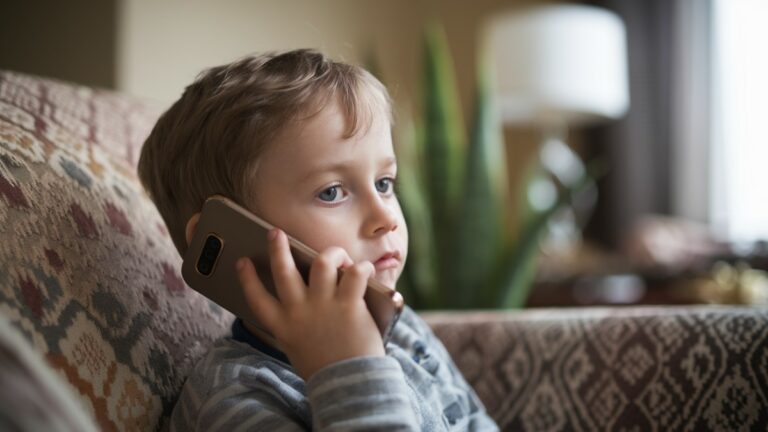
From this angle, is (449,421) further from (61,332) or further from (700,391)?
(61,332)

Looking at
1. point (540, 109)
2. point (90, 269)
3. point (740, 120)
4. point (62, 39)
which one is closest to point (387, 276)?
point (90, 269)

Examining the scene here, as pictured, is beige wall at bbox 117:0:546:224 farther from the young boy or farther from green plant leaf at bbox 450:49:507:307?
the young boy

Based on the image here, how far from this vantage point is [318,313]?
52 centimetres

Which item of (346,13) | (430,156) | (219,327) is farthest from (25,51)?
(219,327)

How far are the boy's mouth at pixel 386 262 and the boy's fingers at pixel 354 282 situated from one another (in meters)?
0.11

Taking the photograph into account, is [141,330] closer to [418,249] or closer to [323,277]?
[323,277]

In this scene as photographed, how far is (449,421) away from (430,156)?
3.53 feet

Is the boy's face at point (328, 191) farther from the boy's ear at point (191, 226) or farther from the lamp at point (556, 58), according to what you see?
the lamp at point (556, 58)

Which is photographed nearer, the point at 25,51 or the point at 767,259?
the point at 767,259

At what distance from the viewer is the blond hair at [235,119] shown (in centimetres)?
61

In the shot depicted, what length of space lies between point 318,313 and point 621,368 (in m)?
0.43

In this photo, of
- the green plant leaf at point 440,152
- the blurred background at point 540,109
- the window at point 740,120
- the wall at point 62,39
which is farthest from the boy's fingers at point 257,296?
the window at point 740,120

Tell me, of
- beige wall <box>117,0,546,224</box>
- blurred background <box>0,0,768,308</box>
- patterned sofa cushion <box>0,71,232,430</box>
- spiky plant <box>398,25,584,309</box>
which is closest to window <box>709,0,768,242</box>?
blurred background <box>0,0,768,308</box>

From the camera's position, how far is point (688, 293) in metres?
1.91
